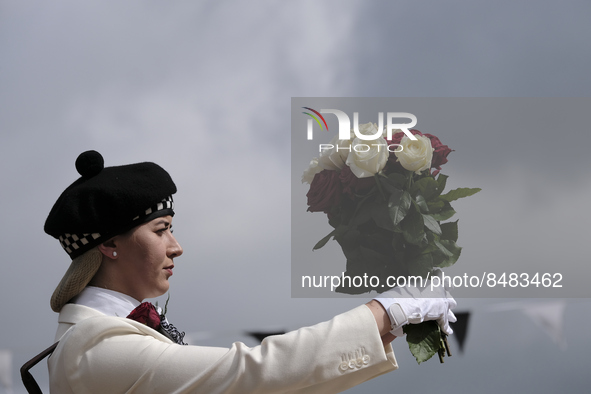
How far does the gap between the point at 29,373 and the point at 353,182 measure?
1475 mm

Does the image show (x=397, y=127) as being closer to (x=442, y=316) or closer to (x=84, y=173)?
(x=442, y=316)

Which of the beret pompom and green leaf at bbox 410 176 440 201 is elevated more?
the beret pompom

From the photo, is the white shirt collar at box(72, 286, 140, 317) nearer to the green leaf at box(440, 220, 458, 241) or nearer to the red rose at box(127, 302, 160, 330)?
the red rose at box(127, 302, 160, 330)

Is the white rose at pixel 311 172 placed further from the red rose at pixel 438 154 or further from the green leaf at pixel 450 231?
the green leaf at pixel 450 231

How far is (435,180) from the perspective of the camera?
2754mm

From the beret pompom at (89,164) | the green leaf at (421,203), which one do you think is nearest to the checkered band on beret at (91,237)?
the beret pompom at (89,164)

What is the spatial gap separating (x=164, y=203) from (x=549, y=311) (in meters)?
5.18

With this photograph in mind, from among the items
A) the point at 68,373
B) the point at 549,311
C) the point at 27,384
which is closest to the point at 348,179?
the point at 68,373

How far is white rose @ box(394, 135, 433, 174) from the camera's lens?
104 inches

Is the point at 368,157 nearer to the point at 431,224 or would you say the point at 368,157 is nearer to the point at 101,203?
the point at 431,224

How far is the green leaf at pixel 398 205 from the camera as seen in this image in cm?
262

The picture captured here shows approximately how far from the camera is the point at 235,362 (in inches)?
87.3

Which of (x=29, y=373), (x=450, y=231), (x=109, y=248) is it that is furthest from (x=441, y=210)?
(x=29, y=373)

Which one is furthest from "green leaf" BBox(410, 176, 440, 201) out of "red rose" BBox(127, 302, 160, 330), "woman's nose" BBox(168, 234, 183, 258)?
"red rose" BBox(127, 302, 160, 330)
